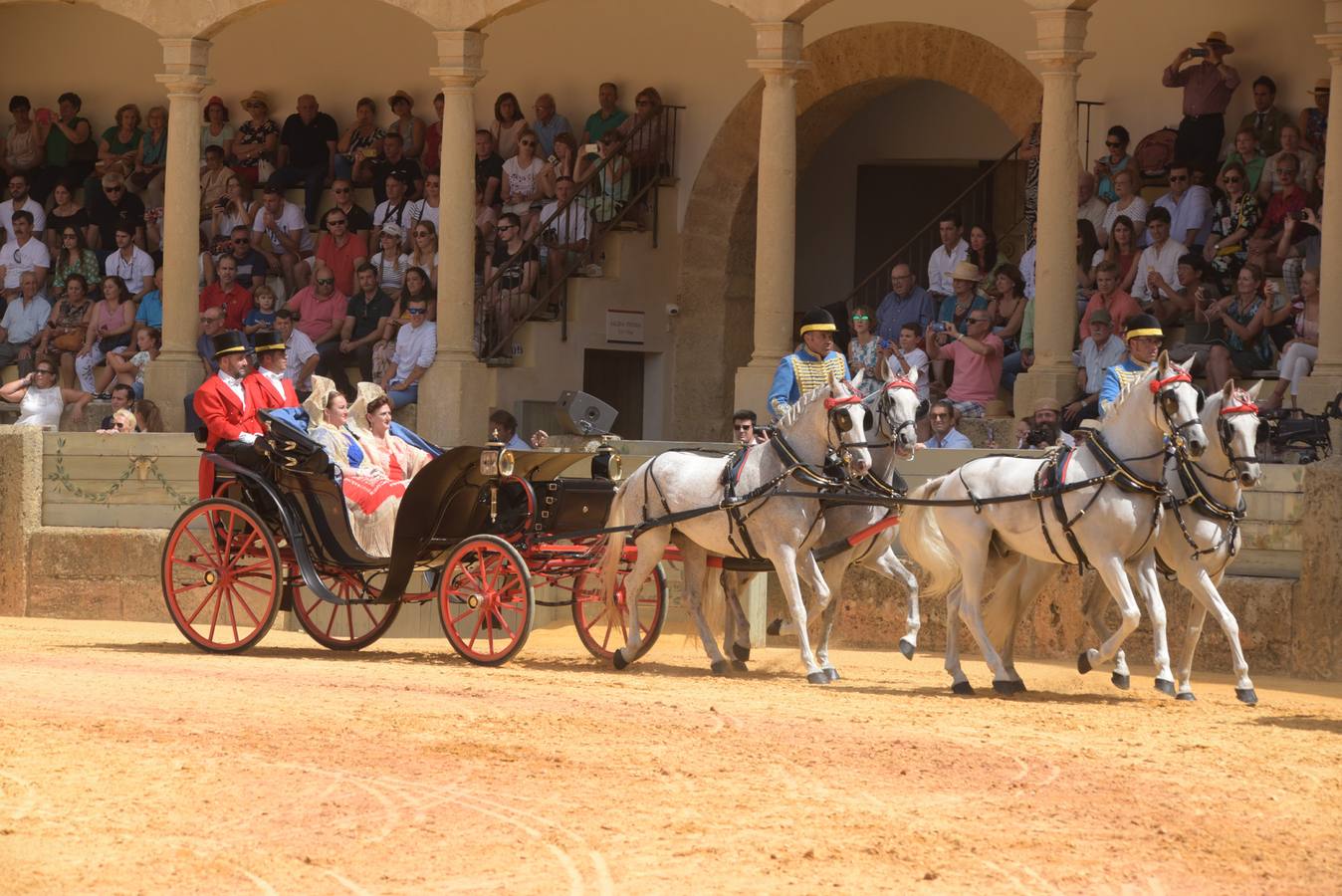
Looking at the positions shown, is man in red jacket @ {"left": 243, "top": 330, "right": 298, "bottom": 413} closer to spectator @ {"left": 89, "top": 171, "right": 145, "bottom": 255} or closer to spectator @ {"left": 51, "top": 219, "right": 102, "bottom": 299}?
spectator @ {"left": 51, "top": 219, "right": 102, "bottom": 299}

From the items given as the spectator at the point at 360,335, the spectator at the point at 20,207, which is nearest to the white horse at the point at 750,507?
the spectator at the point at 360,335

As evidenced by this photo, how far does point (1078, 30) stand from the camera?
1589cm

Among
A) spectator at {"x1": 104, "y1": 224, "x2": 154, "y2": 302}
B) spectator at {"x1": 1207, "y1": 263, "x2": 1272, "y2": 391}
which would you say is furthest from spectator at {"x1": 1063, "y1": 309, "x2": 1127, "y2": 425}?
spectator at {"x1": 104, "y1": 224, "x2": 154, "y2": 302}

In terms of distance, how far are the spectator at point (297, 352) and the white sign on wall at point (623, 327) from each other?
274cm

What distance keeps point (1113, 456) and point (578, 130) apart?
1129 cm

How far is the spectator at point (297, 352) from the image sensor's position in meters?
19.4

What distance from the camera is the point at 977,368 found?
1670 cm

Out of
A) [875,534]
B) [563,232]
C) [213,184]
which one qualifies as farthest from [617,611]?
[213,184]

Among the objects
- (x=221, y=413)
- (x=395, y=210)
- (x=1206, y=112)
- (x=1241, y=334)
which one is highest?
(x=1206, y=112)

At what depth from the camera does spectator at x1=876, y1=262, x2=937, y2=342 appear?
18.1 meters

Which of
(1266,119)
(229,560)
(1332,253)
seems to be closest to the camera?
(229,560)

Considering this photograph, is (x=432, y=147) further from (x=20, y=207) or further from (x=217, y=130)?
(x=20, y=207)

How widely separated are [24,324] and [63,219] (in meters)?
1.43

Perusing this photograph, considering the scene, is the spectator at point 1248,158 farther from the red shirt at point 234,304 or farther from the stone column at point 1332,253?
the red shirt at point 234,304
